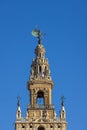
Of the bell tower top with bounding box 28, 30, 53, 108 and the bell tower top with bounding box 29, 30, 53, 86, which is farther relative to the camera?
the bell tower top with bounding box 29, 30, 53, 86

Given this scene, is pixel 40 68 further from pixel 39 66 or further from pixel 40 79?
pixel 40 79

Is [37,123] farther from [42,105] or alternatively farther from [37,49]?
[37,49]

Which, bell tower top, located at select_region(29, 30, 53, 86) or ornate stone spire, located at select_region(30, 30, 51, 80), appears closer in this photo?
bell tower top, located at select_region(29, 30, 53, 86)

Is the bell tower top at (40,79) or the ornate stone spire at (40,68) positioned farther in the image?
the ornate stone spire at (40,68)

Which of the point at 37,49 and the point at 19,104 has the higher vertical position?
the point at 37,49

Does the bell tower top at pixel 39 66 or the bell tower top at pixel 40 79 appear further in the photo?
the bell tower top at pixel 39 66

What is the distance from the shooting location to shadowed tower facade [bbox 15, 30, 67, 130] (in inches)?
5743

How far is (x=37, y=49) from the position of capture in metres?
154

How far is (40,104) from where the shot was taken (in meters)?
149

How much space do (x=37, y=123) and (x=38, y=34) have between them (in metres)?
16.1

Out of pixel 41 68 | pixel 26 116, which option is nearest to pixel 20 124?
pixel 26 116

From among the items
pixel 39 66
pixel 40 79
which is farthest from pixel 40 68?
pixel 40 79

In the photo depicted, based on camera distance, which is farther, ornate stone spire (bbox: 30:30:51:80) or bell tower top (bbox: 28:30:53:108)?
ornate stone spire (bbox: 30:30:51:80)

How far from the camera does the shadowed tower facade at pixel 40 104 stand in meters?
146
